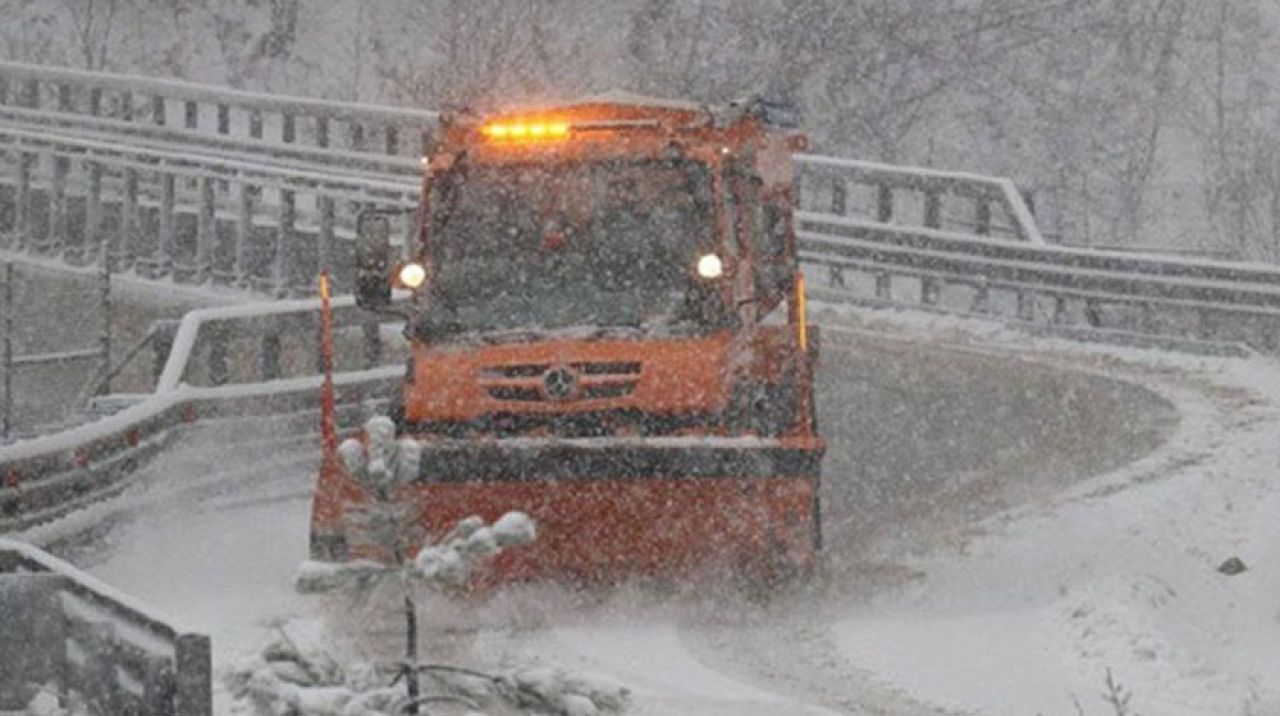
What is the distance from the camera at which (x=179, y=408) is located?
17.0 metres

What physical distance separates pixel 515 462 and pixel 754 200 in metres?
2.31

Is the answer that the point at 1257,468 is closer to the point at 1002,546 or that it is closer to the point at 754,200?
the point at 1002,546

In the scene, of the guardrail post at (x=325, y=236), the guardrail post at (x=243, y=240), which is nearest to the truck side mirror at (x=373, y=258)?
the guardrail post at (x=325, y=236)

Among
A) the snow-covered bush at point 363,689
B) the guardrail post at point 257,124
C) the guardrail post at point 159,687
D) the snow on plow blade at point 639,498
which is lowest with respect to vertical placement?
the guardrail post at point 257,124

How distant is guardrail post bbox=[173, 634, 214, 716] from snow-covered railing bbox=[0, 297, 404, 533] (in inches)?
277

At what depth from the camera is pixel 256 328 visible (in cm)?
1888

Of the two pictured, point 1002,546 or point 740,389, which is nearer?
point 740,389

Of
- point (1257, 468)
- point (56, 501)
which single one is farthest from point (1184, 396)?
point (56, 501)

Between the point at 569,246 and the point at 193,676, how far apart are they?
24.5 ft

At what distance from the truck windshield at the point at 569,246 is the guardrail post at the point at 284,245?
12.4 meters

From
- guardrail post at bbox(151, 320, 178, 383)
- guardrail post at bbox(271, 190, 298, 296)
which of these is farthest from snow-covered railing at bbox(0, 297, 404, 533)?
guardrail post at bbox(271, 190, 298, 296)

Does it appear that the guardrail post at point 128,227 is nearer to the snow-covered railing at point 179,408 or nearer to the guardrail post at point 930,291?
the snow-covered railing at point 179,408

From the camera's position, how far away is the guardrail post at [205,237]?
91.0 ft

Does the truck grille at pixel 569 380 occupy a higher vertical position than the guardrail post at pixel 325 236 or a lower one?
higher
